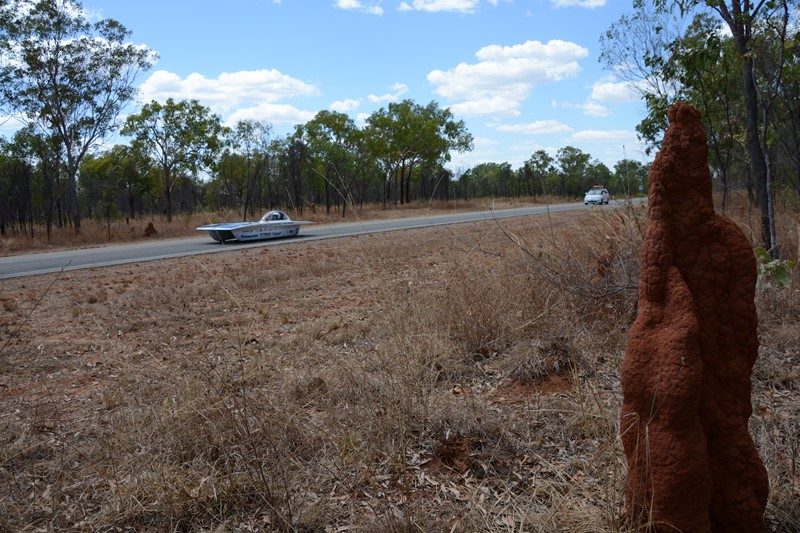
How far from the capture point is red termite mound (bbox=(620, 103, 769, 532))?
256cm

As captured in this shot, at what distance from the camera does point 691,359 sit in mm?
2531

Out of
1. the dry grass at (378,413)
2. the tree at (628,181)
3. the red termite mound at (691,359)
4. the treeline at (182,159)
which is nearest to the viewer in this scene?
the red termite mound at (691,359)

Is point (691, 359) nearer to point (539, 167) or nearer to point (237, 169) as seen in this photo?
point (237, 169)

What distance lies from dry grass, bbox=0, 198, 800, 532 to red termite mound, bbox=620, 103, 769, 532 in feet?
1.14

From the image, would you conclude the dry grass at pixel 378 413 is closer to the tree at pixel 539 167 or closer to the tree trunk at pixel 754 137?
the tree trunk at pixel 754 137

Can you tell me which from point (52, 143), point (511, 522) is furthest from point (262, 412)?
point (52, 143)

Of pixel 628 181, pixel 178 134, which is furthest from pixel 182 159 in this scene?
pixel 628 181

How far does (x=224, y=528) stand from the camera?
3.31 m

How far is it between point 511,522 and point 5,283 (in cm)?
1218

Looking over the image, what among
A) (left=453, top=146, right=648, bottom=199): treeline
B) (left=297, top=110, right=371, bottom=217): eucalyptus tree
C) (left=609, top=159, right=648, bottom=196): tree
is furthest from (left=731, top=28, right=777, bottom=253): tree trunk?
(left=453, top=146, right=648, bottom=199): treeline

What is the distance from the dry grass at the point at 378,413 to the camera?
11.1ft

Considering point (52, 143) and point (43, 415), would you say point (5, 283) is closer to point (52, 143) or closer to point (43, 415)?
point (43, 415)

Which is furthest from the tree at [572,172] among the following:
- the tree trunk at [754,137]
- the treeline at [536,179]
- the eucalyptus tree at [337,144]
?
the tree trunk at [754,137]

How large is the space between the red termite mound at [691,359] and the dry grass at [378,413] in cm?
35
